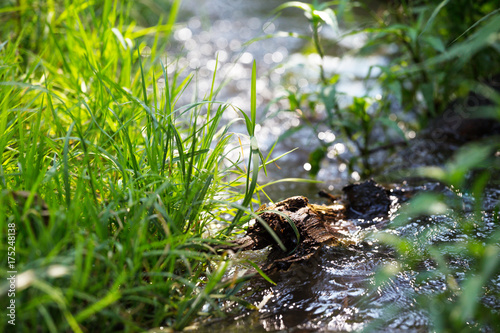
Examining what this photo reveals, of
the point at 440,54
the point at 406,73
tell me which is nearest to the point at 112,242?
the point at 406,73

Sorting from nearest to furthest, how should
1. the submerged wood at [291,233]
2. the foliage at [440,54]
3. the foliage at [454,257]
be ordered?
1. the foliage at [454,257]
2. the submerged wood at [291,233]
3. the foliage at [440,54]

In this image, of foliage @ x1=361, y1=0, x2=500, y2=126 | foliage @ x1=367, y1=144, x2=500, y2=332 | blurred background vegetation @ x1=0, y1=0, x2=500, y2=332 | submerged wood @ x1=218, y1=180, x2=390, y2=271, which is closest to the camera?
foliage @ x1=367, y1=144, x2=500, y2=332

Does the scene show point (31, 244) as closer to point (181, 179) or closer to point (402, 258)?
point (181, 179)

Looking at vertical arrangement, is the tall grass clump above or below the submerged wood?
above

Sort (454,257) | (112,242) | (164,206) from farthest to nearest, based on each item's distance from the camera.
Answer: (454,257)
(164,206)
(112,242)

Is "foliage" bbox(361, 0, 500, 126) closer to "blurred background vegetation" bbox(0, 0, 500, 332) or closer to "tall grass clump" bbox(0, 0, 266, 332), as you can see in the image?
"blurred background vegetation" bbox(0, 0, 500, 332)

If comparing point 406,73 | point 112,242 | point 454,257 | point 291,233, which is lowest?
point 454,257

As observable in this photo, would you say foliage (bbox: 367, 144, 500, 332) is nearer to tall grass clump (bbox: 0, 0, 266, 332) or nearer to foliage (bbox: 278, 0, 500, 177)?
tall grass clump (bbox: 0, 0, 266, 332)

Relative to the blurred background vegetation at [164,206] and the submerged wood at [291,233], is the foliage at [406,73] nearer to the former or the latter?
the blurred background vegetation at [164,206]

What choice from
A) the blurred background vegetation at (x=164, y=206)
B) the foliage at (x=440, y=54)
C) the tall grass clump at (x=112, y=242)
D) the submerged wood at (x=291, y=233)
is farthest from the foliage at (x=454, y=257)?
the foliage at (x=440, y=54)

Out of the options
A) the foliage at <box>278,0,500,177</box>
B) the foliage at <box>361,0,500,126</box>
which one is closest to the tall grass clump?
the foliage at <box>278,0,500,177</box>

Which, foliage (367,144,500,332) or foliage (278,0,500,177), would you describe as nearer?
foliage (367,144,500,332)

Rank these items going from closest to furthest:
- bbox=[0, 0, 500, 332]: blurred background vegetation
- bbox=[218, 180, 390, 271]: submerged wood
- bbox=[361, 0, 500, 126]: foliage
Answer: bbox=[0, 0, 500, 332]: blurred background vegetation → bbox=[218, 180, 390, 271]: submerged wood → bbox=[361, 0, 500, 126]: foliage

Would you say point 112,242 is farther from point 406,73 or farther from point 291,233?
point 406,73
